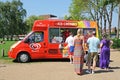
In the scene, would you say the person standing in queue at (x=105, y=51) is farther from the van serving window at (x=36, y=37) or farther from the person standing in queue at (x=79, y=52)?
the van serving window at (x=36, y=37)

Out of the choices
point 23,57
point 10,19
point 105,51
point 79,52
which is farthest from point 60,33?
point 10,19

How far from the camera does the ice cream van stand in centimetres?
2139

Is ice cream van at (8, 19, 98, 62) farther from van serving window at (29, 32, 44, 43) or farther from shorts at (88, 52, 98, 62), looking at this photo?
shorts at (88, 52, 98, 62)

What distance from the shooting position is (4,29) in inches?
4537

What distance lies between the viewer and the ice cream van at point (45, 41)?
2139 centimetres

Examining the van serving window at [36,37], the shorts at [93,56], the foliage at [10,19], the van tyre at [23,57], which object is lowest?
the van tyre at [23,57]

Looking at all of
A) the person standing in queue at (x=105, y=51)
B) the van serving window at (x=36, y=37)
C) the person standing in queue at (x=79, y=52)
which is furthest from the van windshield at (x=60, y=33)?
the person standing in queue at (x=79, y=52)

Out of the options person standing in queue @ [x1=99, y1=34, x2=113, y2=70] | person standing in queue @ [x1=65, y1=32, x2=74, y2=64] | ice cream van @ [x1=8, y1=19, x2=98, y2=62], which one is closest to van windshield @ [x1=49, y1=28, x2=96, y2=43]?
ice cream van @ [x1=8, y1=19, x2=98, y2=62]

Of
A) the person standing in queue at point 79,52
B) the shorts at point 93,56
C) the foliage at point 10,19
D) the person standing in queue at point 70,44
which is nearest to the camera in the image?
the person standing in queue at point 79,52

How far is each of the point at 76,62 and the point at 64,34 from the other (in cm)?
662

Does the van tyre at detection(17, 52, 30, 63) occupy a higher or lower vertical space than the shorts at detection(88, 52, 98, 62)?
lower

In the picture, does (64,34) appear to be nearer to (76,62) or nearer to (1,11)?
(76,62)

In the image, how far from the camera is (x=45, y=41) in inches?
854

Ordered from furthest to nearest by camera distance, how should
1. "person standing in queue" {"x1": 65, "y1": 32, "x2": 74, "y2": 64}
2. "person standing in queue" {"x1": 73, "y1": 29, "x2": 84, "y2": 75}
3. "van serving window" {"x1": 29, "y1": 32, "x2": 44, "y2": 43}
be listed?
"van serving window" {"x1": 29, "y1": 32, "x2": 44, "y2": 43}
"person standing in queue" {"x1": 65, "y1": 32, "x2": 74, "y2": 64}
"person standing in queue" {"x1": 73, "y1": 29, "x2": 84, "y2": 75}
